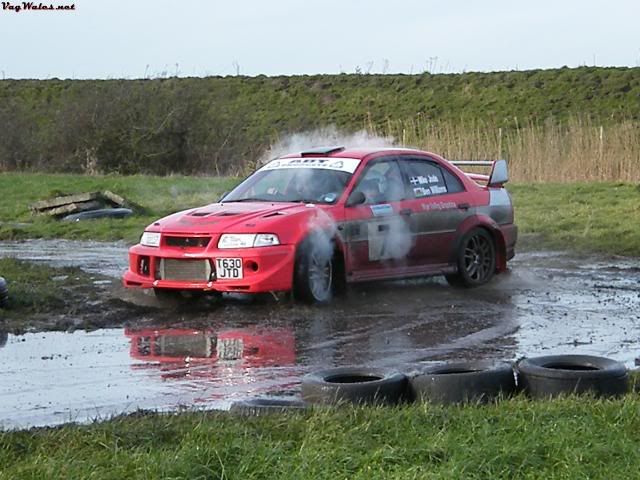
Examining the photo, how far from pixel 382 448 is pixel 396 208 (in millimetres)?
7377

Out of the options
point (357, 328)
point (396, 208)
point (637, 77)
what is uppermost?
point (637, 77)

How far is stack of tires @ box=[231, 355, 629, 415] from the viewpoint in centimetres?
676

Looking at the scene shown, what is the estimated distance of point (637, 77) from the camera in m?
60.6

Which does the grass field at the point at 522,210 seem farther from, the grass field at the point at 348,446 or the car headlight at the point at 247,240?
the grass field at the point at 348,446

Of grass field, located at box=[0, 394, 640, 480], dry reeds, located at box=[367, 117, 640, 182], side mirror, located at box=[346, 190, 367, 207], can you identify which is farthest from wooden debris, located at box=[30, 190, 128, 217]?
grass field, located at box=[0, 394, 640, 480]

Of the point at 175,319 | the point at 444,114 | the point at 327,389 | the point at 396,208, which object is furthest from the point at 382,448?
the point at 444,114

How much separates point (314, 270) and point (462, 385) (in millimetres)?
4803

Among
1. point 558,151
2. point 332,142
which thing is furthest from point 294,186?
point 558,151

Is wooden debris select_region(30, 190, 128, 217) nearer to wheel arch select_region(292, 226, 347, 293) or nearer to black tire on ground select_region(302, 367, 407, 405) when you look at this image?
wheel arch select_region(292, 226, 347, 293)

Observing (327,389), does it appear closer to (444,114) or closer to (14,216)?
(14,216)

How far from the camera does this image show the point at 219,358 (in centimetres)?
909

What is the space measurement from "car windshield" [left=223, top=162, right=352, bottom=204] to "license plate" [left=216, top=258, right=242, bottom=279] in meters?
1.32

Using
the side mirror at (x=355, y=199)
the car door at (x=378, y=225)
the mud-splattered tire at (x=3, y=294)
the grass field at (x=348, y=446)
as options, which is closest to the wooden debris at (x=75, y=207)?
the car door at (x=378, y=225)

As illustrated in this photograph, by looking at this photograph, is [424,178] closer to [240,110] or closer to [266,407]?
[266,407]
